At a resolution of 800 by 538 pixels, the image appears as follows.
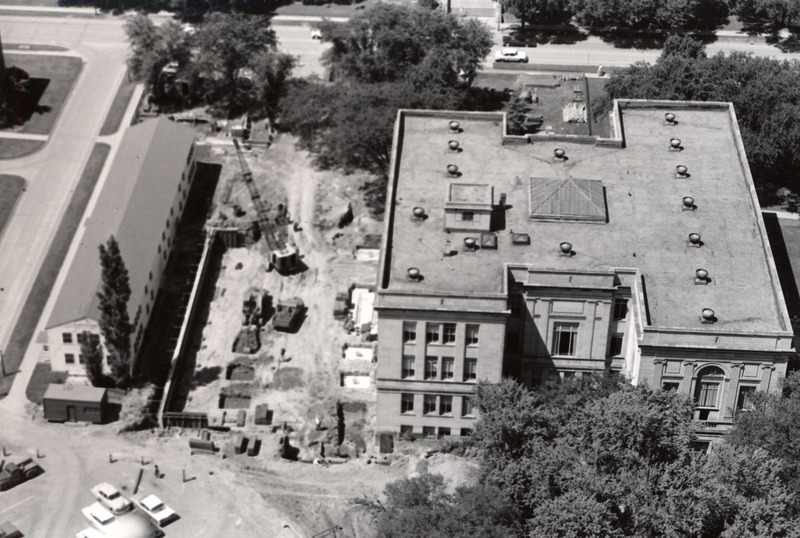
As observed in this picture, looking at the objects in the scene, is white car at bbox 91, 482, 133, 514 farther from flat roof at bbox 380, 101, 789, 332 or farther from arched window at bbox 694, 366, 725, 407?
arched window at bbox 694, 366, 725, 407

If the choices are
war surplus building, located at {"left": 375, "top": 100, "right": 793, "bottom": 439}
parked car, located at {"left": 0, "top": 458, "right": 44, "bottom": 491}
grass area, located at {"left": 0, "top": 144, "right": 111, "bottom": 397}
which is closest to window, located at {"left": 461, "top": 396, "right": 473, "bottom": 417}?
war surplus building, located at {"left": 375, "top": 100, "right": 793, "bottom": 439}

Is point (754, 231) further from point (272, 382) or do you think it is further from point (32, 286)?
point (32, 286)

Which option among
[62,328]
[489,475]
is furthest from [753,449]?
[62,328]

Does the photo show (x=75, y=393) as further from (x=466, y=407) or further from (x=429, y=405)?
(x=466, y=407)

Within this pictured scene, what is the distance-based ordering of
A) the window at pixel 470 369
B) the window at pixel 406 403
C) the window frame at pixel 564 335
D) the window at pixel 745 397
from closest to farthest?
the window at pixel 745 397, the window at pixel 470 369, the window frame at pixel 564 335, the window at pixel 406 403

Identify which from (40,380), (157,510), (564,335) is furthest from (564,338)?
(40,380)

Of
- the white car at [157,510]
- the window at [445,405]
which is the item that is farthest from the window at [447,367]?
the white car at [157,510]

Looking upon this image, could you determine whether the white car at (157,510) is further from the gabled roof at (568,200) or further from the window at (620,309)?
the window at (620,309)
